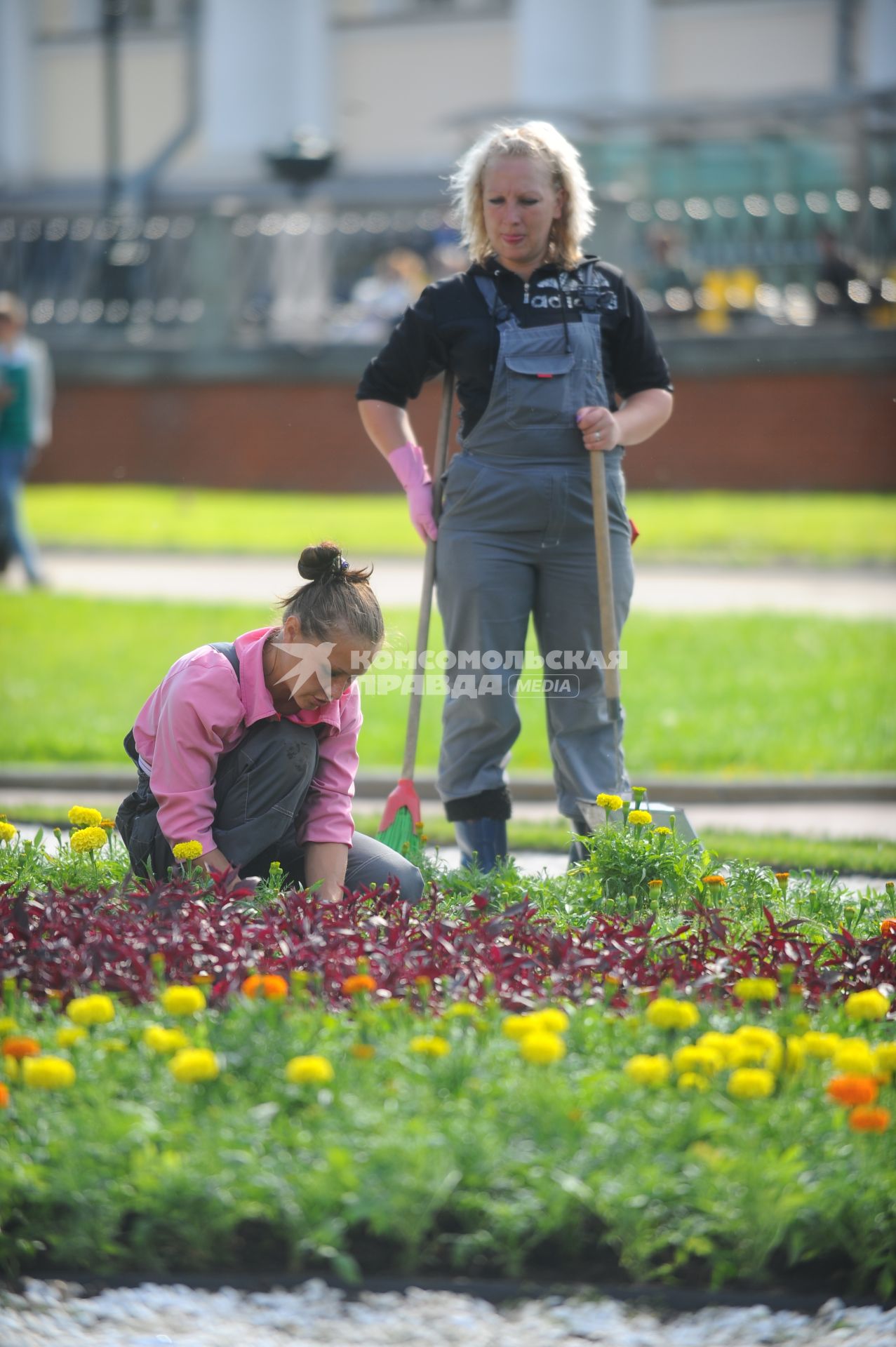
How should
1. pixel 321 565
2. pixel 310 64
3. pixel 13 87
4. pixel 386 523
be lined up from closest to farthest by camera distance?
pixel 321 565, pixel 386 523, pixel 310 64, pixel 13 87

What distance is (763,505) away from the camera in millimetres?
17844

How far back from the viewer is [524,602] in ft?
15.6

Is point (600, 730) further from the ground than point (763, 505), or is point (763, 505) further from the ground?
point (763, 505)

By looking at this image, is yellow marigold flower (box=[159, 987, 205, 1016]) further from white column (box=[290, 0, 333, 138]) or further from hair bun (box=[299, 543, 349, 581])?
white column (box=[290, 0, 333, 138])

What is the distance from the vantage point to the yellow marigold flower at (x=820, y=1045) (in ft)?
9.32

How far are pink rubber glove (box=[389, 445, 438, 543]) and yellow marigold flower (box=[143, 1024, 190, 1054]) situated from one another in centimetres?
223

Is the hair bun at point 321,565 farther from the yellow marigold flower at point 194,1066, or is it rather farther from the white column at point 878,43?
the white column at point 878,43

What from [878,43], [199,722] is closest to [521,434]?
[199,722]

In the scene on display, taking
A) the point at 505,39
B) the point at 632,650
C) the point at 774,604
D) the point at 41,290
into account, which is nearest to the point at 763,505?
the point at 774,604

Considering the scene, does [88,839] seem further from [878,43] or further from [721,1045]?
[878,43]

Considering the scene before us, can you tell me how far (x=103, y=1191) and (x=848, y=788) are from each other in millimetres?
4983

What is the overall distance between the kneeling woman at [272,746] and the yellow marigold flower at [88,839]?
0.08 meters

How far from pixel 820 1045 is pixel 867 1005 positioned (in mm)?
279

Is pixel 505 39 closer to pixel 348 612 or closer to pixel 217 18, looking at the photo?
pixel 217 18
